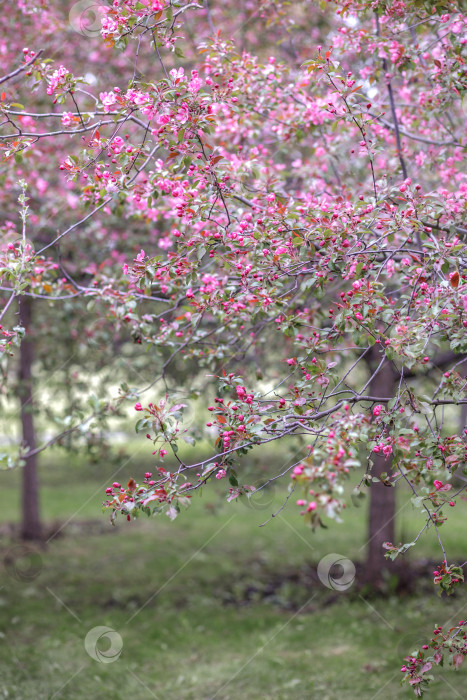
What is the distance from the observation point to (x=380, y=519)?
28.0 ft

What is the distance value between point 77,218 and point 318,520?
5248mm

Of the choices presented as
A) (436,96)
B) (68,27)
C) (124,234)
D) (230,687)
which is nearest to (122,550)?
(230,687)

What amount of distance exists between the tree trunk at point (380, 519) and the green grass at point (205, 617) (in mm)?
242

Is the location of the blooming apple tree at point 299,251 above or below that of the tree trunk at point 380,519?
above

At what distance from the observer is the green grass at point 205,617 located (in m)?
5.80

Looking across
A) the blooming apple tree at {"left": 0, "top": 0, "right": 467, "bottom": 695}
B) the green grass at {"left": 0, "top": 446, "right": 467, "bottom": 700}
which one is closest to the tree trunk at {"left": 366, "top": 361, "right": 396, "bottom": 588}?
the green grass at {"left": 0, "top": 446, "right": 467, "bottom": 700}

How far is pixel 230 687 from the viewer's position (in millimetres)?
5793

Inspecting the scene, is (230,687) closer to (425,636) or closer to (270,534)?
(425,636)

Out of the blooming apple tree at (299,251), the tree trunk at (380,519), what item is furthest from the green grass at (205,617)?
the blooming apple tree at (299,251)

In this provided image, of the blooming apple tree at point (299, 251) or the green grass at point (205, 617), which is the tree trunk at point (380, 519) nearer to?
the green grass at point (205, 617)

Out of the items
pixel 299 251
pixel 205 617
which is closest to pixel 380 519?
pixel 205 617

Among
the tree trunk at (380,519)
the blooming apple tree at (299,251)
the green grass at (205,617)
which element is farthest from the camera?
the tree trunk at (380,519)

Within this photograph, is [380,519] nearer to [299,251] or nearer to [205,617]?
[205,617]

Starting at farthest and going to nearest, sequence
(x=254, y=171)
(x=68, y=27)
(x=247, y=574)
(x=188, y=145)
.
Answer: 1. (x=247, y=574)
2. (x=68, y=27)
3. (x=254, y=171)
4. (x=188, y=145)
